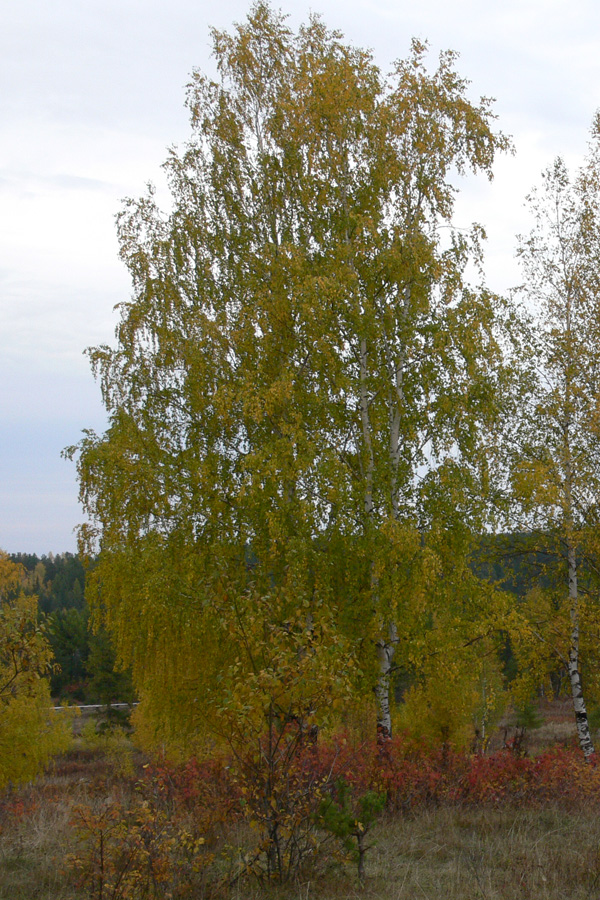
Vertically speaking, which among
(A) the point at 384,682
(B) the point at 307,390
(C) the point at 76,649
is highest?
(B) the point at 307,390

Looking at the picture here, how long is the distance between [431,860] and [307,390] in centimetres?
623

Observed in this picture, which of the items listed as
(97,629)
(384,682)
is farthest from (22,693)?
(97,629)

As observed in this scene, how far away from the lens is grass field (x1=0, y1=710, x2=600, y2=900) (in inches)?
215

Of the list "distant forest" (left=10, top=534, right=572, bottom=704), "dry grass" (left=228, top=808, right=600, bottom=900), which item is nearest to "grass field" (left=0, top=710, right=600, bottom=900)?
"dry grass" (left=228, top=808, right=600, bottom=900)

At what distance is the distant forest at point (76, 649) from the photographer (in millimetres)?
35281

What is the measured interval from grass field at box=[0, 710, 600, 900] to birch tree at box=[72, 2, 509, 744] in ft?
7.00

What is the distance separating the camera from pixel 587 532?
1185 cm

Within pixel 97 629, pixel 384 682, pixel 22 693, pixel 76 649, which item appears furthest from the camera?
pixel 76 649

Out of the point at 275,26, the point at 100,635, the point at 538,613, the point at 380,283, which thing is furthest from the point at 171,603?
the point at 100,635

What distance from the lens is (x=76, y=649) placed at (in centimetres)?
→ 5022

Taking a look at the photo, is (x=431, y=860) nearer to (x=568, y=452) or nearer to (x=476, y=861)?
(x=476, y=861)

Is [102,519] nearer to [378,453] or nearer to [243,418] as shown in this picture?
[243,418]

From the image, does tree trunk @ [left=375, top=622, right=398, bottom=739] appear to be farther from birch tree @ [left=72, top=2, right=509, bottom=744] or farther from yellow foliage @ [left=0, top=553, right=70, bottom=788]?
yellow foliage @ [left=0, top=553, right=70, bottom=788]

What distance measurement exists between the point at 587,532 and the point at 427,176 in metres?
6.04
